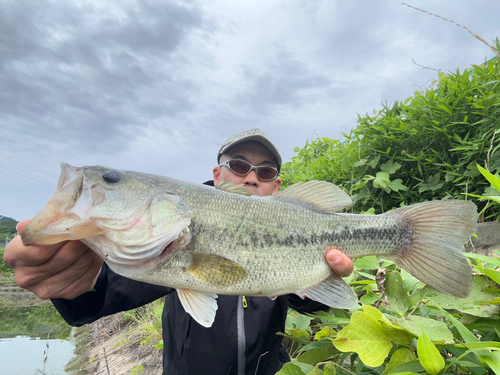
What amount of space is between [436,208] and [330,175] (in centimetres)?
273

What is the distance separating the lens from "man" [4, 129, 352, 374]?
1402mm

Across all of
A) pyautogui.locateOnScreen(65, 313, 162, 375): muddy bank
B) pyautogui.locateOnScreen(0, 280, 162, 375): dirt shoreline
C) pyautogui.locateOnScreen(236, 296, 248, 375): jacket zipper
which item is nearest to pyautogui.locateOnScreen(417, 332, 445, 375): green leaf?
pyautogui.locateOnScreen(236, 296, 248, 375): jacket zipper

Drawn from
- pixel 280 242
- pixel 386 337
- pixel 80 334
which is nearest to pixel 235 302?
pixel 280 242

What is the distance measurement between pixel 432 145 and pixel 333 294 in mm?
2696

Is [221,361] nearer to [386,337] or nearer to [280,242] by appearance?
[280,242]

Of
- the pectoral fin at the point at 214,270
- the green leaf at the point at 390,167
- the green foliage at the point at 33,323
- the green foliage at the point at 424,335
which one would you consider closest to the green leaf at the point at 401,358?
the green foliage at the point at 424,335

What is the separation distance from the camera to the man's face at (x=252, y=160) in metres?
3.19

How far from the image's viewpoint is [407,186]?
139 inches

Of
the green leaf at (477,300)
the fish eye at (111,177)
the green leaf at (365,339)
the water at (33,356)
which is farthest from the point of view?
the water at (33,356)

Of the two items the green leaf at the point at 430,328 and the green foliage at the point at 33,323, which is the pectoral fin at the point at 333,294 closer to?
the green leaf at the point at 430,328

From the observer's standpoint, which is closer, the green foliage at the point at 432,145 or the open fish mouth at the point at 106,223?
the open fish mouth at the point at 106,223

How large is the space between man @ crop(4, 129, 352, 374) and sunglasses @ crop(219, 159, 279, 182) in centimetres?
138

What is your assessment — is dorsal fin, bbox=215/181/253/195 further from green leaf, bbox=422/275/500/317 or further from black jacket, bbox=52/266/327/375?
green leaf, bbox=422/275/500/317

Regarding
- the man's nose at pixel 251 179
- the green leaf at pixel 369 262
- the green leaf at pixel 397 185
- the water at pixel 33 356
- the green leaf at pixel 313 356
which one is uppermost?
the man's nose at pixel 251 179
